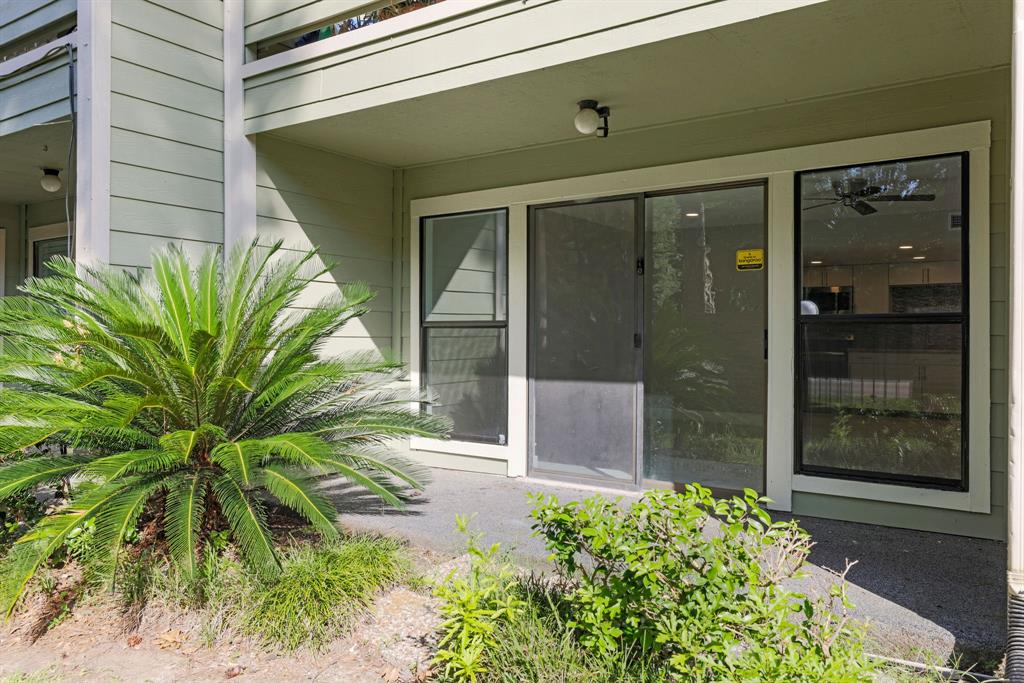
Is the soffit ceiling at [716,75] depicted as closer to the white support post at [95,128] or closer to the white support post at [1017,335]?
the white support post at [1017,335]

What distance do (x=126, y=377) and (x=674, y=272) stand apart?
330cm

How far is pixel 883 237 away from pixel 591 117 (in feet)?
6.06

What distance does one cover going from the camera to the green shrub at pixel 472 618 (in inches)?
87.2

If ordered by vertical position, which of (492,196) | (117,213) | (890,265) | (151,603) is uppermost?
(492,196)

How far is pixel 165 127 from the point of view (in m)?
4.36

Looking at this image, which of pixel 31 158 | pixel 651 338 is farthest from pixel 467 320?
pixel 31 158

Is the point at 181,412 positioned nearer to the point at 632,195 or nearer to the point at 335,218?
the point at 335,218

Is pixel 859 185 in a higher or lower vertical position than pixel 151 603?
higher

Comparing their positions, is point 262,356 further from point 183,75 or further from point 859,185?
point 859,185

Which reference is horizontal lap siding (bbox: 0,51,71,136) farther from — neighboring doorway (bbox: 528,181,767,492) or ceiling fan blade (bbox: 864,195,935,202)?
ceiling fan blade (bbox: 864,195,935,202)

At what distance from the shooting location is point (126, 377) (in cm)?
304

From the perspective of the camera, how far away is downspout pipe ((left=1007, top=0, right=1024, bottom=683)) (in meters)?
2.21

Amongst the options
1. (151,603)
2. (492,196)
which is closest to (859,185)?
(492,196)

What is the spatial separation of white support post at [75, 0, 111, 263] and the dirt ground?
207cm
